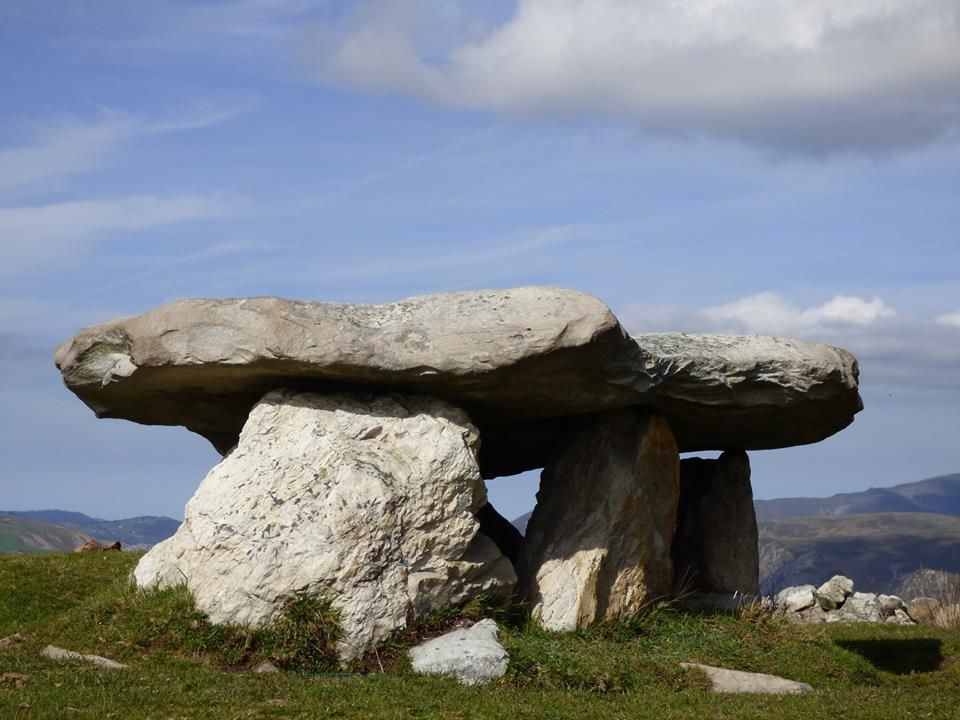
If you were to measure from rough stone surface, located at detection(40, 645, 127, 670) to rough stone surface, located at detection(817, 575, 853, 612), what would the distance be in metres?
17.9

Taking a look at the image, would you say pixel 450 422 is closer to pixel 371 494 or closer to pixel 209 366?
pixel 371 494

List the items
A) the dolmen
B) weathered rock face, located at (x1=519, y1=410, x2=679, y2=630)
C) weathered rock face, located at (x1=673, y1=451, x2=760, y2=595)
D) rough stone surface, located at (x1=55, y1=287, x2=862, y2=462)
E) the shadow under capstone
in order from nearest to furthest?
the dolmen < rough stone surface, located at (x1=55, y1=287, x2=862, y2=462) < weathered rock face, located at (x1=519, y1=410, x2=679, y2=630) < the shadow under capstone < weathered rock face, located at (x1=673, y1=451, x2=760, y2=595)

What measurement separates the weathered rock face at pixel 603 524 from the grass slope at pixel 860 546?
88.3 metres

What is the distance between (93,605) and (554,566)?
20.7 feet

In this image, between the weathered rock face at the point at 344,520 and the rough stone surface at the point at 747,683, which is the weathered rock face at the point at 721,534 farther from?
the weathered rock face at the point at 344,520

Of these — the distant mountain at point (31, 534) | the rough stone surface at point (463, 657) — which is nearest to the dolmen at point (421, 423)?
the rough stone surface at point (463, 657)

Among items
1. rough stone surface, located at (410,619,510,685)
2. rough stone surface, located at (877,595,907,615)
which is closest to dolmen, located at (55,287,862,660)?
rough stone surface, located at (410,619,510,685)

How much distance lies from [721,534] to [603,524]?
462 centimetres

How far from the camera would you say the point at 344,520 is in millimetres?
15742

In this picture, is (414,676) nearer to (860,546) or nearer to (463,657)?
(463,657)

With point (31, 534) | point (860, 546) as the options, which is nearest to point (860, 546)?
point (860, 546)

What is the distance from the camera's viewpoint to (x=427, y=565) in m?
16.2

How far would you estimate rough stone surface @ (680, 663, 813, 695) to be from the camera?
51.0 feet

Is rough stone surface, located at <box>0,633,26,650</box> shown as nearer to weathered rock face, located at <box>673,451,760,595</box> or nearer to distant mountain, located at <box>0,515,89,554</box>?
weathered rock face, located at <box>673,451,760,595</box>
